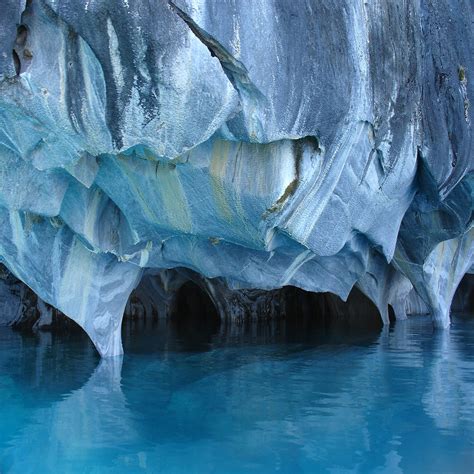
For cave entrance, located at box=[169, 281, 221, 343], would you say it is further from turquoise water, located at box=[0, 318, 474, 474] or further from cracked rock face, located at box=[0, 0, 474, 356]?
turquoise water, located at box=[0, 318, 474, 474]

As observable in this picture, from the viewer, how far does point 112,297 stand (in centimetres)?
859

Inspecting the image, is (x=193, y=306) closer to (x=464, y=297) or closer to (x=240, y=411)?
(x=464, y=297)

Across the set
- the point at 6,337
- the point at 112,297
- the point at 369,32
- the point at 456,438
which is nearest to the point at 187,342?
the point at 112,297

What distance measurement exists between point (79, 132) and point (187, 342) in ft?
22.4

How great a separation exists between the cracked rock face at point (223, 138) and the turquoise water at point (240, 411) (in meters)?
1.40

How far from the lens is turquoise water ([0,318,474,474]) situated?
3943 millimetres

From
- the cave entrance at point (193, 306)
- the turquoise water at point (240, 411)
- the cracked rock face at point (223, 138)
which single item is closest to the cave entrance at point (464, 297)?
the cave entrance at point (193, 306)

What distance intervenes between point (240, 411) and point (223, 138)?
8.44 ft

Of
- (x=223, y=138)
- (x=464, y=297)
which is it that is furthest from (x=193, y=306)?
(x=223, y=138)

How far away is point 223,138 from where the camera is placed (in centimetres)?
591

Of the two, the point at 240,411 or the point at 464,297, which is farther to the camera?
the point at 464,297

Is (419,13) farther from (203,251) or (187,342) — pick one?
(187,342)

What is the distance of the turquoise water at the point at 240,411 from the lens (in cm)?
394

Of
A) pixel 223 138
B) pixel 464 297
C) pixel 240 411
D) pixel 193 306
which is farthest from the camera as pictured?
pixel 193 306
